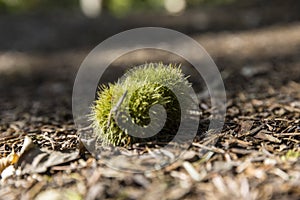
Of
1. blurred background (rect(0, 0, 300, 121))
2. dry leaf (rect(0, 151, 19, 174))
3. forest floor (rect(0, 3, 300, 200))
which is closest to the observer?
forest floor (rect(0, 3, 300, 200))

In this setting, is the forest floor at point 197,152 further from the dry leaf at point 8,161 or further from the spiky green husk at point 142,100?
the spiky green husk at point 142,100

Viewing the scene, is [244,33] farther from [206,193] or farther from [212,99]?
[206,193]

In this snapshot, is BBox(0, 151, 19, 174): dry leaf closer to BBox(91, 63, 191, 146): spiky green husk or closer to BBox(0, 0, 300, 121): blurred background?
BBox(91, 63, 191, 146): spiky green husk

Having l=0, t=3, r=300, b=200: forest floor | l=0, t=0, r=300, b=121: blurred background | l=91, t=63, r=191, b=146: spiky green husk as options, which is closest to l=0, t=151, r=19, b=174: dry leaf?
l=0, t=3, r=300, b=200: forest floor

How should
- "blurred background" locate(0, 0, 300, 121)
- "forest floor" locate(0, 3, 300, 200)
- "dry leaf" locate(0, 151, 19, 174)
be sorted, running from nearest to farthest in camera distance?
"forest floor" locate(0, 3, 300, 200) < "dry leaf" locate(0, 151, 19, 174) < "blurred background" locate(0, 0, 300, 121)

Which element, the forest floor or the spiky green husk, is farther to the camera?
the spiky green husk

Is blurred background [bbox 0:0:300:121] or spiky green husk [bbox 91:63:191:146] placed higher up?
blurred background [bbox 0:0:300:121]

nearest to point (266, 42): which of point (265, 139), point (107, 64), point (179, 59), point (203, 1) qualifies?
point (179, 59)

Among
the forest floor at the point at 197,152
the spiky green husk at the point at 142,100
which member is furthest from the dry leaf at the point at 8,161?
the spiky green husk at the point at 142,100
